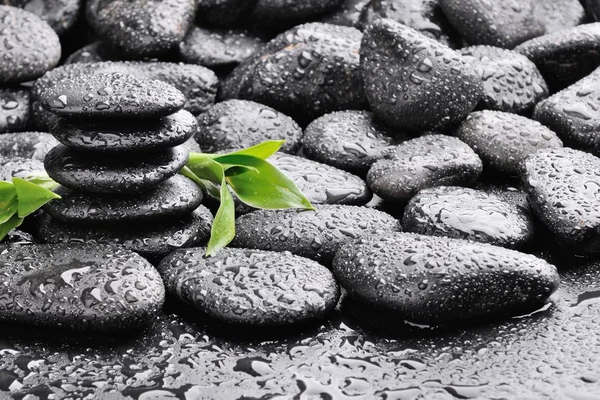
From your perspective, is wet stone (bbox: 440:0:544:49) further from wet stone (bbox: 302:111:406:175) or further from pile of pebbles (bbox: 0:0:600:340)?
wet stone (bbox: 302:111:406:175)

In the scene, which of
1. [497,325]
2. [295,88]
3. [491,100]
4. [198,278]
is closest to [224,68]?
[295,88]

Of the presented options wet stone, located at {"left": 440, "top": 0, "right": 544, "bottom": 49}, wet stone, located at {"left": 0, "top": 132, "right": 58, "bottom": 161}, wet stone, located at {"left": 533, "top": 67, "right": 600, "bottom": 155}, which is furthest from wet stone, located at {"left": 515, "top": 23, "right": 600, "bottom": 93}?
wet stone, located at {"left": 0, "top": 132, "right": 58, "bottom": 161}

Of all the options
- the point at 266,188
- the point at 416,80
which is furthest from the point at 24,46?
the point at 416,80

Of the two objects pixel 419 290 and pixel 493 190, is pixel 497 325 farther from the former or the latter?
pixel 493 190

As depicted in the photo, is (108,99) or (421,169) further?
(421,169)

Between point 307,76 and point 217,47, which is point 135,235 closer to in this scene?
point 307,76

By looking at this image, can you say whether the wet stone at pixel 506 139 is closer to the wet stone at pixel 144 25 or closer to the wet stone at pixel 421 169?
the wet stone at pixel 421 169

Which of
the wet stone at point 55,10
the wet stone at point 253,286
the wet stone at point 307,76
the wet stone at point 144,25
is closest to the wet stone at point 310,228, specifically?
the wet stone at point 253,286
